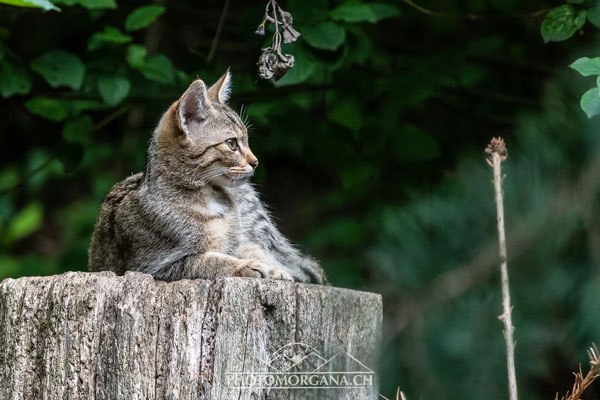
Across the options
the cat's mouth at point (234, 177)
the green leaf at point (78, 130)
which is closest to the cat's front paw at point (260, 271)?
the cat's mouth at point (234, 177)

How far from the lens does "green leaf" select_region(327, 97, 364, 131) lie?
500cm

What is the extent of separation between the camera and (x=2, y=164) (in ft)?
28.9

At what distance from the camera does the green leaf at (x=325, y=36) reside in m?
4.28

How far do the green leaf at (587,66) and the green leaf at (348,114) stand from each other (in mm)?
2324

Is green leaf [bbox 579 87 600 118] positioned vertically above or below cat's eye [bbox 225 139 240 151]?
below

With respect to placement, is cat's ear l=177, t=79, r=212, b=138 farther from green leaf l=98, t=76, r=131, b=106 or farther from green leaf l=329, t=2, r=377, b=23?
green leaf l=329, t=2, r=377, b=23

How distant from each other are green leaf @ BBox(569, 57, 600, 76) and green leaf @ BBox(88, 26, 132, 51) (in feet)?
9.35

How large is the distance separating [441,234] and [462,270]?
11 cm

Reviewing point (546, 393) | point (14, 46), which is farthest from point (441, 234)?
point (14, 46)

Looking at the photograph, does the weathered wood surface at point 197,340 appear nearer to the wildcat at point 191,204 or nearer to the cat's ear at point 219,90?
the wildcat at point 191,204

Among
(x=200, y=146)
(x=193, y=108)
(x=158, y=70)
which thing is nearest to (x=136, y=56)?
(x=158, y=70)

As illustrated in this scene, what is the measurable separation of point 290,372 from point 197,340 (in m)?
0.32

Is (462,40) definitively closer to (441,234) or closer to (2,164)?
(441,234)

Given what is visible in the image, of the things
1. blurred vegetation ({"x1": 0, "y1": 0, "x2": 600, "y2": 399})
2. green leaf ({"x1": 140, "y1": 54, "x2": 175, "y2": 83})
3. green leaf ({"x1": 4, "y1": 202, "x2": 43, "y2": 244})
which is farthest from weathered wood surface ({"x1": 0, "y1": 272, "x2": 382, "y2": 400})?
green leaf ({"x1": 4, "y1": 202, "x2": 43, "y2": 244})
